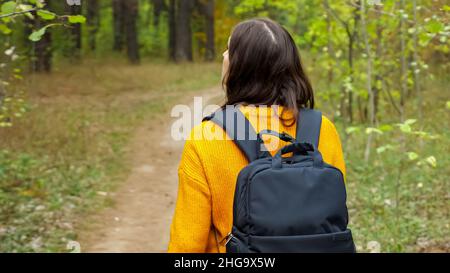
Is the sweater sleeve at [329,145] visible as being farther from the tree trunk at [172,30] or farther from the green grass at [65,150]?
the tree trunk at [172,30]

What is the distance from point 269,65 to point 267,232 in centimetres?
75

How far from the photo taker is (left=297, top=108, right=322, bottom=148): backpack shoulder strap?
2570mm

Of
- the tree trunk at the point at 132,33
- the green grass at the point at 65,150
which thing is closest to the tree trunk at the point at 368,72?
the green grass at the point at 65,150

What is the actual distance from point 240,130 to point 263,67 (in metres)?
0.32

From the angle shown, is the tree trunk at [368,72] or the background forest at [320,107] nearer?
the background forest at [320,107]

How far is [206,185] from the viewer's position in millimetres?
2498

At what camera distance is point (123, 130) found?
16469mm

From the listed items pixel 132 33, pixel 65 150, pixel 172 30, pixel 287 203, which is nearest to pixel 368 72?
pixel 65 150

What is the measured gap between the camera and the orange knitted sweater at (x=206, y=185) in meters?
2.49

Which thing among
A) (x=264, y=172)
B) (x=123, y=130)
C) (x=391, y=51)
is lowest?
(x=123, y=130)

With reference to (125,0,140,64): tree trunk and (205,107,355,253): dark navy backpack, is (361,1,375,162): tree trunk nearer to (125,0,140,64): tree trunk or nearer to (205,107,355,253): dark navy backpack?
(205,107,355,253): dark navy backpack

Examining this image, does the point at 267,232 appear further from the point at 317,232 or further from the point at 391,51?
the point at 391,51

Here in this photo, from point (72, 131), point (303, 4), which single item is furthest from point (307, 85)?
point (72, 131)

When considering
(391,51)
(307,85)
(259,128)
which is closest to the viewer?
(259,128)
